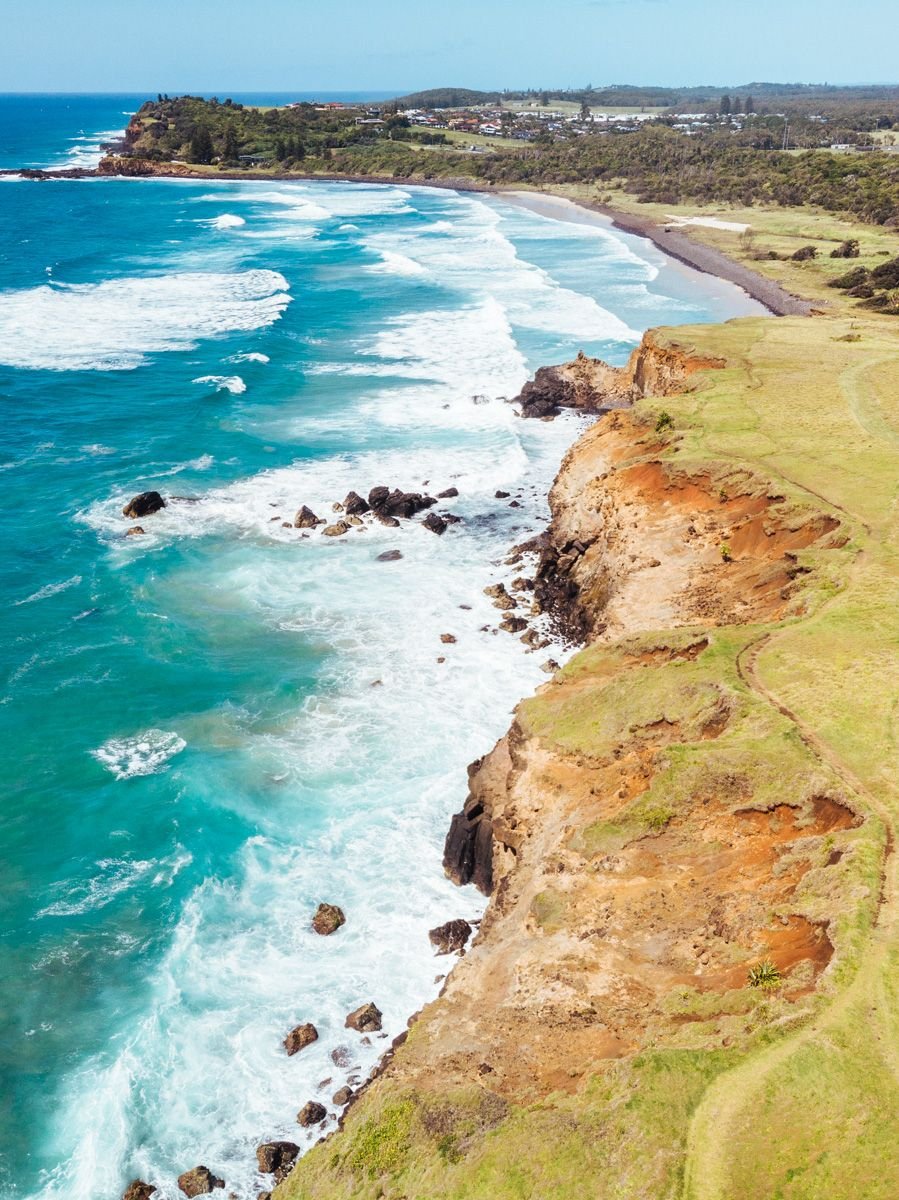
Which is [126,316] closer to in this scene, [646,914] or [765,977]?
[646,914]

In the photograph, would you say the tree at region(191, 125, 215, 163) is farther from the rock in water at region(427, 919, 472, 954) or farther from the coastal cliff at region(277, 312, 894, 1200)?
the rock in water at region(427, 919, 472, 954)

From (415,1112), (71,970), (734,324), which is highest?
(734,324)

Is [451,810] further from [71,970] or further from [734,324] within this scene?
[734,324]

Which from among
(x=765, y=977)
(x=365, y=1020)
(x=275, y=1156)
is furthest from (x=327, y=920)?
(x=765, y=977)

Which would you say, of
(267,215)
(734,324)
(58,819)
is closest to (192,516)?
(58,819)

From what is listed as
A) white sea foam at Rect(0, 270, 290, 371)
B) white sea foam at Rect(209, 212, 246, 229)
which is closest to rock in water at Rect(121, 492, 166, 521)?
white sea foam at Rect(0, 270, 290, 371)
